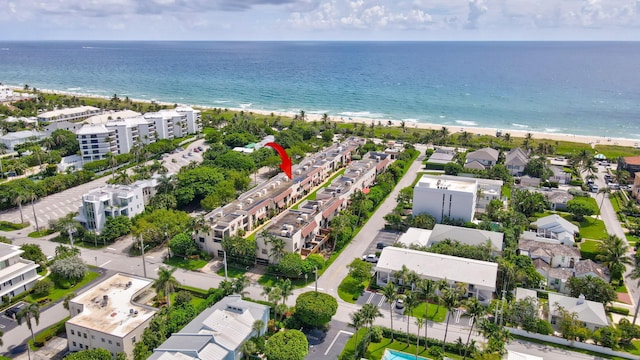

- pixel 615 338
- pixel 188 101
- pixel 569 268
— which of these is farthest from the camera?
pixel 188 101

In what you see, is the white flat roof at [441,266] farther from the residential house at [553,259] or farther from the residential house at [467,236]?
the residential house at [553,259]

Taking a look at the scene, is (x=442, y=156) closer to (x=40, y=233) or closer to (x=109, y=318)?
(x=109, y=318)

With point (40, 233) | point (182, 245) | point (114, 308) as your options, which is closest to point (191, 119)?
point (40, 233)

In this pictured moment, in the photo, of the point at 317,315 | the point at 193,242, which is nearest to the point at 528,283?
the point at 317,315

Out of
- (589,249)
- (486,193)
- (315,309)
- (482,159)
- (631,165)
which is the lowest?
(589,249)

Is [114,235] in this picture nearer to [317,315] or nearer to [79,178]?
[79,178]

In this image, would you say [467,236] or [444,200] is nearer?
[467,236]
